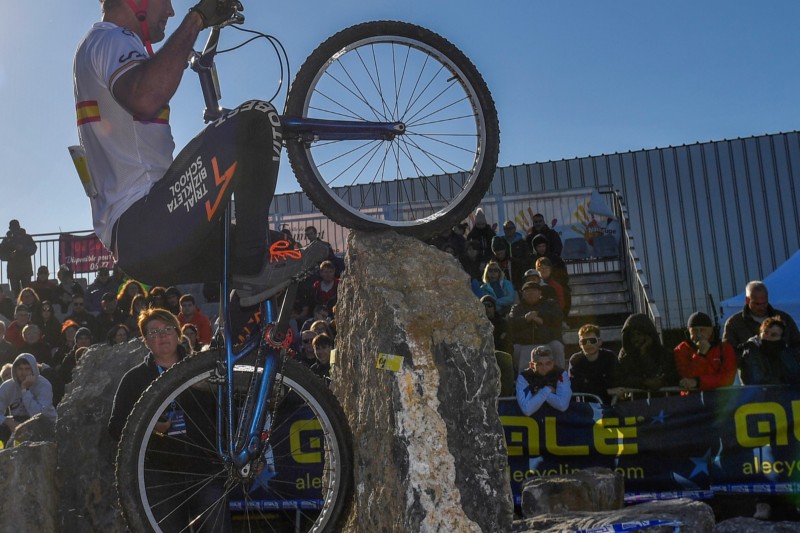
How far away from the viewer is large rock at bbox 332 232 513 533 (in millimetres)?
3410

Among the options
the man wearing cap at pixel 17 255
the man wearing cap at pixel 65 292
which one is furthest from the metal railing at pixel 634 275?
the man wearing cap at pixel 17 255

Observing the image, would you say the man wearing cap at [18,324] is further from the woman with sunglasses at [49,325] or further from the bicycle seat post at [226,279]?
the bicycle seat post at [226,279]

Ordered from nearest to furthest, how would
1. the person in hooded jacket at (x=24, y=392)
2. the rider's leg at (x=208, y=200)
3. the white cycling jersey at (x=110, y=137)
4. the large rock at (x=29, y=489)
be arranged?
the rider's leg at (x=208, y=200)
the white cycling jersey at (x=110, y=137)
the large rock at (x=29, y=489)
the person in hooded jacket at (x=24, y=392)

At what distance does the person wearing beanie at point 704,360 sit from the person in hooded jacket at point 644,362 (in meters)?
0.12

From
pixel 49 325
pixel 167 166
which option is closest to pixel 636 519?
pixel 167 166

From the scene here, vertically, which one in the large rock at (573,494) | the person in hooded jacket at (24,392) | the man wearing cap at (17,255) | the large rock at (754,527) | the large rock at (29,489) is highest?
the man wearing cap at (17,255)

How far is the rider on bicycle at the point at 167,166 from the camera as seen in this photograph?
10.0 feet

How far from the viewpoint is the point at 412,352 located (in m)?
3.51

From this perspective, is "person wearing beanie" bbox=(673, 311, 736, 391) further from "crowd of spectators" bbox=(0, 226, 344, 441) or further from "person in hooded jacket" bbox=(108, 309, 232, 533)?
"person in hooded jacket" bbox=(108, 309, 232, 533)

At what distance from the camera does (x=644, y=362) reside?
736 centimetres

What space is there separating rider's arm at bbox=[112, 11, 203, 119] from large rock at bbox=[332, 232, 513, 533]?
3.83 ft

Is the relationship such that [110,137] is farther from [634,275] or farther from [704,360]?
[634,275]

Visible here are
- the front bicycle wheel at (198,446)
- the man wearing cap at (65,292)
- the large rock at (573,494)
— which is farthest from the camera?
the man wearing cap at (65,292)

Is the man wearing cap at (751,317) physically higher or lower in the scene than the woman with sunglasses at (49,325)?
lower
